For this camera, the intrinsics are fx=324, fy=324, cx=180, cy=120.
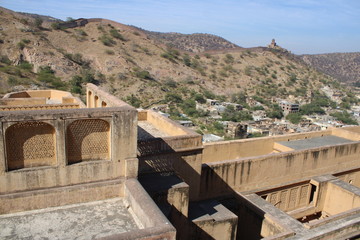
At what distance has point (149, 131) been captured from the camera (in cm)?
991

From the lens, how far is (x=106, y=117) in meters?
5.97

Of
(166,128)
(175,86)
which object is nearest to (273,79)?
(175,86)

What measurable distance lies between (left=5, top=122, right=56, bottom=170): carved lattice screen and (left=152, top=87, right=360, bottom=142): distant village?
736 inches

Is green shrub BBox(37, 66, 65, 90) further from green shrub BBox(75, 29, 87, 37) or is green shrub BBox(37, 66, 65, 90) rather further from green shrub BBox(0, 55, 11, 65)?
green shrub BBox(75, 29, 87, 37)

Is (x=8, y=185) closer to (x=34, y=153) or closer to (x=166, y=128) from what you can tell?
(x=34, y=153)

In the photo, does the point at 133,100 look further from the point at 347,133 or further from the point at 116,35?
the point at 347,133

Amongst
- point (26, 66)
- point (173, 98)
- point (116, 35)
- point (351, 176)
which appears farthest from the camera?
point (116, 35)

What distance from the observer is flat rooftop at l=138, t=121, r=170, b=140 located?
9300 millimetres

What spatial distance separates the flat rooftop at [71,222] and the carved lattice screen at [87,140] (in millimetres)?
894

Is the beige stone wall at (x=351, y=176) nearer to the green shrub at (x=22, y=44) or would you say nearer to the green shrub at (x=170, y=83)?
the green shrub at (x=170, y=83)

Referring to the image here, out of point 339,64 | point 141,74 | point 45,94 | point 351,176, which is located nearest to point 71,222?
point 351,176

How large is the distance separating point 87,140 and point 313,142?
10110 mm

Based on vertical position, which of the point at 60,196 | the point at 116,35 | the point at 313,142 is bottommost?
the point at 313,142

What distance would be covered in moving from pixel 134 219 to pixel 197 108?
3203cm
